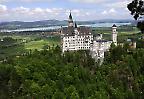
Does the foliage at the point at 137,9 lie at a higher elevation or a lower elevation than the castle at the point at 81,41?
higher

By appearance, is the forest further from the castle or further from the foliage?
the foliage

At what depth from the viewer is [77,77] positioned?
49.2m

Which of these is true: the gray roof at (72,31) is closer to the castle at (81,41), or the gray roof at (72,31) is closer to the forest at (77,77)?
the castle at (81,41)

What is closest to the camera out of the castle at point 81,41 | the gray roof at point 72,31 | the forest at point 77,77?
the forest at point 77,77

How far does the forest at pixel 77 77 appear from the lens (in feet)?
139

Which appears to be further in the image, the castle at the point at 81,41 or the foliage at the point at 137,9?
the castle at the point at 81,41

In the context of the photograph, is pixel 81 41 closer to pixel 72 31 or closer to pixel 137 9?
pixel 72 31

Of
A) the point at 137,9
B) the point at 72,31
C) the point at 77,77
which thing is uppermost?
the point at 137,9

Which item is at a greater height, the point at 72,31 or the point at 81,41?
the point at 72,31

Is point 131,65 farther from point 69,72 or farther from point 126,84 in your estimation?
point 69,72

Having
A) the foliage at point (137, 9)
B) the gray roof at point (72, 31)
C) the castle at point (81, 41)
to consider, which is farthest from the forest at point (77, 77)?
the foliage at point (137, 9)

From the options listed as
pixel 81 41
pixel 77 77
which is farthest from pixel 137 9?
pixel 81 41

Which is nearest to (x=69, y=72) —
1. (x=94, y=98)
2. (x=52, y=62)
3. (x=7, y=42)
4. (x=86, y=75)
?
(x=86, y=75)

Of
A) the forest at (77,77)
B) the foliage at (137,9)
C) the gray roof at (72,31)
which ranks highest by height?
the foliage at (137,9)
